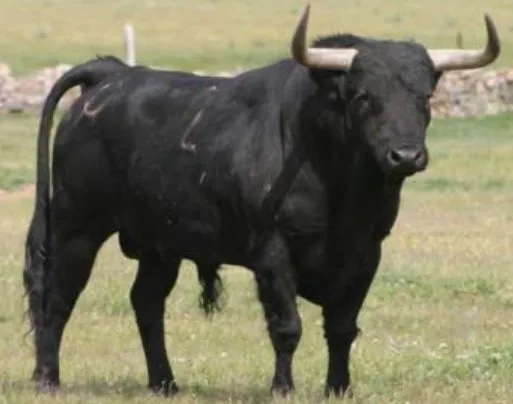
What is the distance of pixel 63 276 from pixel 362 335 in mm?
2907

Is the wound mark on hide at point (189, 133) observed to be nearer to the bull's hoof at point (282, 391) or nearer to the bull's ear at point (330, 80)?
the bull's ear at point (330, 80)

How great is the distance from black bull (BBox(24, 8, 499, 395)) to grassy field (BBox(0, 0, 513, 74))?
2980 cm

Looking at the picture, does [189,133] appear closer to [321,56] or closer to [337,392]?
[321,56]

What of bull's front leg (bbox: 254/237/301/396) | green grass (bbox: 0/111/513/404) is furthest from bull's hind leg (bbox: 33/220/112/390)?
bull's front leg (bbox: 254/237/301/396)

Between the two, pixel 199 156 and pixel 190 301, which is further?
pixel 190 301

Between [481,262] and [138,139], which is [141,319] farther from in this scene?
[481,262]

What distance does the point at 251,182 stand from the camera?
923cm

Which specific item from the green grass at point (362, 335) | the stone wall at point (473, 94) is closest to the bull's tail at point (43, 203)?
the green grass at point (362, 335)

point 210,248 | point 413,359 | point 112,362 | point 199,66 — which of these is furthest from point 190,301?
point 199,66

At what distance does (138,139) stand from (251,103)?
2.72 feet

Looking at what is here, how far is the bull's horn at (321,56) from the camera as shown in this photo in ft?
28.6

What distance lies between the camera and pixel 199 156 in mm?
9656

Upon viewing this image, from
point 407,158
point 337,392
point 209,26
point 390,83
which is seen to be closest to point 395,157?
point 407,158

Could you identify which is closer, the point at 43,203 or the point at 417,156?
the point at 417,156
